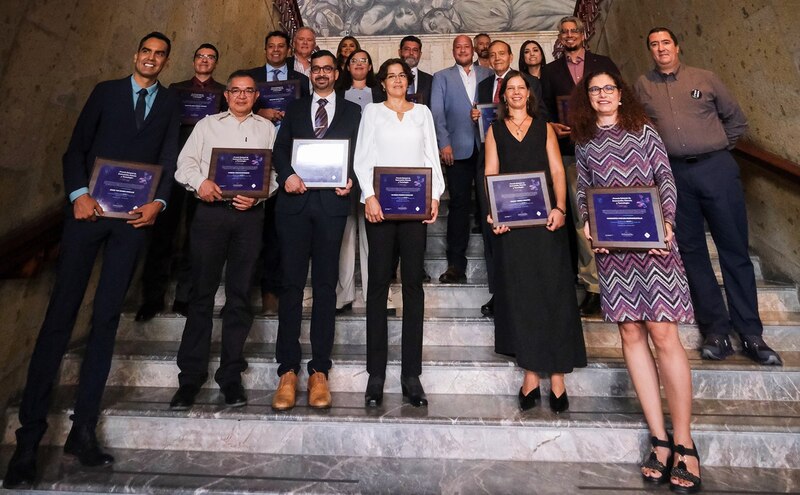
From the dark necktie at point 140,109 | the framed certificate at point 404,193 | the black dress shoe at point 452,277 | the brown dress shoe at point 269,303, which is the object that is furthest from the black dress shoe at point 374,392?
the dark necktie at point 140,109

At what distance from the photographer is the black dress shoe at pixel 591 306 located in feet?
9.50

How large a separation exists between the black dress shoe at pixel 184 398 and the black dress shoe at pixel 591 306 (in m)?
2.50

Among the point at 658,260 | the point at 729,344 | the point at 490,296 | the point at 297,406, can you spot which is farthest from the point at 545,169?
the point at 297,406

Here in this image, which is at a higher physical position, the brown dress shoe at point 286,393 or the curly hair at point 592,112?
the curly hair at point 592,112

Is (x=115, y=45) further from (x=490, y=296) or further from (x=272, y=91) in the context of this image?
(x=490, y=296)

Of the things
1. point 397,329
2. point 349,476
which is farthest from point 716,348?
point 349,476

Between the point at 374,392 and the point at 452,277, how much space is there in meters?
1.31

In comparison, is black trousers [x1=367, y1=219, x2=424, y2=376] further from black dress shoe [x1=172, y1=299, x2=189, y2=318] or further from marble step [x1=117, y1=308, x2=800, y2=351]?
black dress shoe [x1=172, y1=299, x2=189, y2=318]

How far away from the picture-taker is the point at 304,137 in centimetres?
247

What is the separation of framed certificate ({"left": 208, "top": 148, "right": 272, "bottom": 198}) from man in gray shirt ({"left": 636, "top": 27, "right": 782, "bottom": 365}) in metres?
2.53

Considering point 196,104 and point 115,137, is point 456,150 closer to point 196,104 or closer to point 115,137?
point 196,104

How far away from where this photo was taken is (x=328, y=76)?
2516 mm

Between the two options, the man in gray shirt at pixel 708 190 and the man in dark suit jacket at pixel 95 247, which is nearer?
the man in dark suit jacket at pixel 95 247

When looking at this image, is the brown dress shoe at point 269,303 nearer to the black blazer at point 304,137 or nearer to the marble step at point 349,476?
the black blazer at point 304,137
